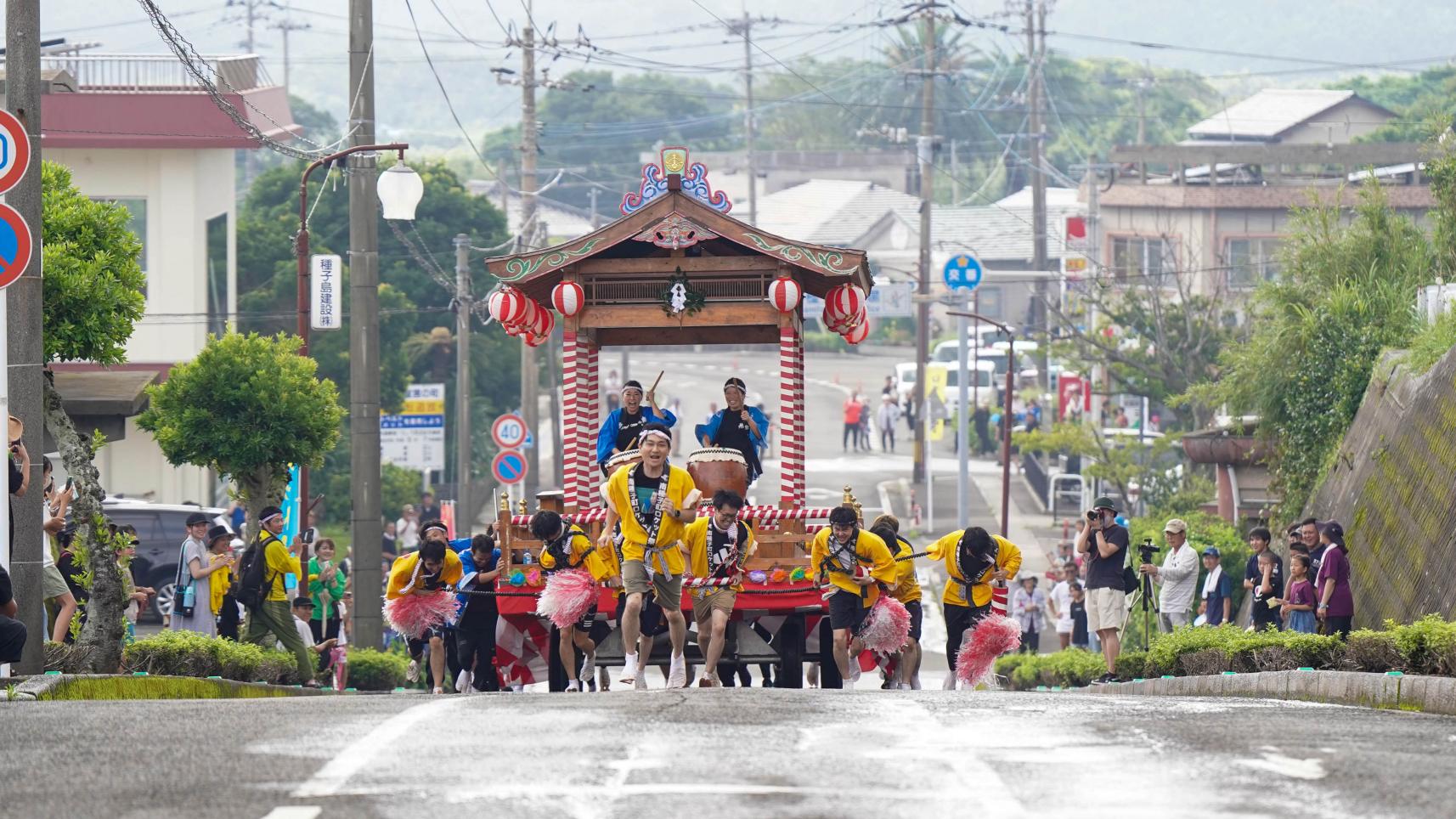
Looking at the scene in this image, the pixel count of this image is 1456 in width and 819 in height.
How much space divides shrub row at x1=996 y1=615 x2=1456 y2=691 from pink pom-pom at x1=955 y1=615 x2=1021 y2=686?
122cm

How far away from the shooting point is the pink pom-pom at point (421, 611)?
17156 millimetres

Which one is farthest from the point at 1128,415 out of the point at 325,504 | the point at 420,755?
the point at 420,755

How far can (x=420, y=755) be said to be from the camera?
1006 cm

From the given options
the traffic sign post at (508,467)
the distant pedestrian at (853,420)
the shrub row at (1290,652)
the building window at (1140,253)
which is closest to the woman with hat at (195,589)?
the shrub row at (1290,652)

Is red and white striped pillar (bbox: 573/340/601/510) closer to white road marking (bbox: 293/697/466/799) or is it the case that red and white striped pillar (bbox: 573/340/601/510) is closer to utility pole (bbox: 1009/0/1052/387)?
white road marking (bbox: 293/697/466/799)

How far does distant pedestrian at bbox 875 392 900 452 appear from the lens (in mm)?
57375

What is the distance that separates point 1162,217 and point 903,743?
48938mm

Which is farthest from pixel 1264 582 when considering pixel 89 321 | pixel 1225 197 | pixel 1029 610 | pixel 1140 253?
pixel 1140 253

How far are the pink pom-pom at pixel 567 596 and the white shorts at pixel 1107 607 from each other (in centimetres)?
481

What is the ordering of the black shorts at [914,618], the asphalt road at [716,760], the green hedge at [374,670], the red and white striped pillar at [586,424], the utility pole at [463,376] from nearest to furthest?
the asphalt road at [716,760] → the black shorts at [914,618] → the red and white striped pillar at [586,424] → the green hedge at [374,670] → the utility pole at [463,376]

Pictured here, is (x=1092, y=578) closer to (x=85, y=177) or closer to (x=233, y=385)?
(x=233, y=385)

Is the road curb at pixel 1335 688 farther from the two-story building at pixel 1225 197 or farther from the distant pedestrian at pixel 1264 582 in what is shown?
the two-story building at pixel 1225 197

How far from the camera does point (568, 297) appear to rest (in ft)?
59.7

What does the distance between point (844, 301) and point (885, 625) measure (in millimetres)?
3483
